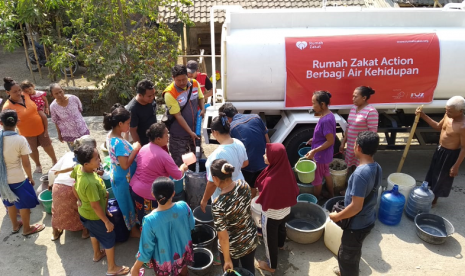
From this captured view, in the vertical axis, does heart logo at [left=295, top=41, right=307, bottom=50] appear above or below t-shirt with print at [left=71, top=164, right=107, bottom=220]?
above

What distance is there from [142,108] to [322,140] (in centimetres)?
236

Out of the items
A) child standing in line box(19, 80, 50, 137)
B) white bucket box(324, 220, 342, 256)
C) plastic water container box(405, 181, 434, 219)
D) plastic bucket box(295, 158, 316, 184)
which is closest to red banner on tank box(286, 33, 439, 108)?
plastic bucket box(295, 158, 316, 184)

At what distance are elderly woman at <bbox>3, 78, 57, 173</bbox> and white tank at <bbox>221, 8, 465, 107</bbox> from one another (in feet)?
9.40

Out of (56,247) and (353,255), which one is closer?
(353,255)

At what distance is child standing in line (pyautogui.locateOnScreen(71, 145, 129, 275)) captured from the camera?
10.4 ft

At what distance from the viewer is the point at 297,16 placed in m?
5.50

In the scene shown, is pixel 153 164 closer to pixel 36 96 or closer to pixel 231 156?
pixel 231 156

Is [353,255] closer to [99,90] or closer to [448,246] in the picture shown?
[448,246]

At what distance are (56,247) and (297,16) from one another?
4.73 m

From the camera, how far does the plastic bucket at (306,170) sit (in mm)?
4470

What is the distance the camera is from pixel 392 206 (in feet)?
13.9

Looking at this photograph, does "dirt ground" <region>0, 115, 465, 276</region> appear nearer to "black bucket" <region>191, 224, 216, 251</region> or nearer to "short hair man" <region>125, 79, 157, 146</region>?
"black bucket" <region>191, 224, 216, 251</region>

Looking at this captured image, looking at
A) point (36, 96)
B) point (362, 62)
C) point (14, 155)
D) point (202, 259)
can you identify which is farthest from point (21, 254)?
point (362, 62)

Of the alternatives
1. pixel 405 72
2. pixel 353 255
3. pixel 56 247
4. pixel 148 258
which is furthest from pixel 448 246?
pixel 56 247
